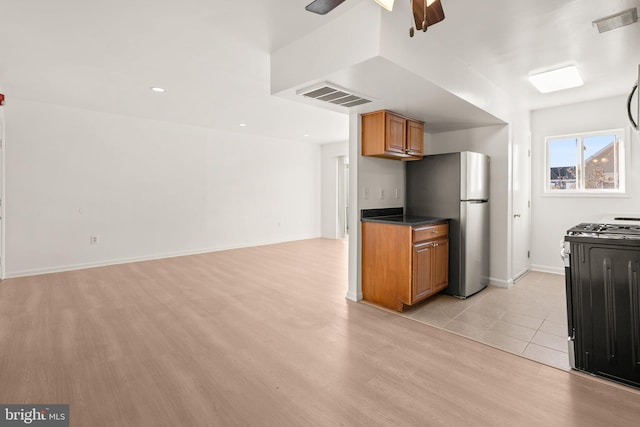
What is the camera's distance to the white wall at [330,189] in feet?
26.6

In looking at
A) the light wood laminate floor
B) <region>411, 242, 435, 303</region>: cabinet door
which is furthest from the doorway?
<region>411, 242, 435, 303</region>: cabinet door

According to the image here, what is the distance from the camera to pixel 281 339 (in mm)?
2555

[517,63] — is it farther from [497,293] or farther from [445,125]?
[497,293]

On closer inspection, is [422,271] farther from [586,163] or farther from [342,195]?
[342,195]

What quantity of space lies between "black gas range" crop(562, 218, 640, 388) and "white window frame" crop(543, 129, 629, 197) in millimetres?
2671

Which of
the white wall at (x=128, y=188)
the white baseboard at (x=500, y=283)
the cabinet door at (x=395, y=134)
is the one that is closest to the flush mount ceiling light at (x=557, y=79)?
the cabinet door at (x=395, y=134)

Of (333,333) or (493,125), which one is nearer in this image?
(333,333)

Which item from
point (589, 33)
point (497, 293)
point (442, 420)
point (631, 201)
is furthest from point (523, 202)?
point (442, 420)

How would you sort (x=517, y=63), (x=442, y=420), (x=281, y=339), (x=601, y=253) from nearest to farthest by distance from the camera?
1. (x=442, y=420)
2. (x=601, y=253)
3. (x=281, y=339)
4. (x=517, y=63)

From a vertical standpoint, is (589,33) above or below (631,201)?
above

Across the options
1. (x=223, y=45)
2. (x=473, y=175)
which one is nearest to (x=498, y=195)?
(x=473, y=175)

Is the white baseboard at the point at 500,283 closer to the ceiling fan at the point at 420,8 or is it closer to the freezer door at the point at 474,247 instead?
the freezer door at the point at 474,247

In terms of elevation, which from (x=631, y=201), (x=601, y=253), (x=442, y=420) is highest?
(x=631, y=201)

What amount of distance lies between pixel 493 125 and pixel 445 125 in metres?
0.61
